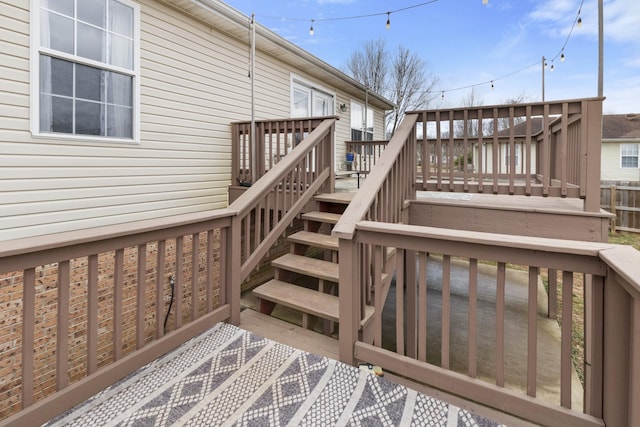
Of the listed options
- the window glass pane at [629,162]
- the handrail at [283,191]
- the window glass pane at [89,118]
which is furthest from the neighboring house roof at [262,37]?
the window glass pane at [629,162]

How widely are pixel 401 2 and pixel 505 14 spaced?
371 inches

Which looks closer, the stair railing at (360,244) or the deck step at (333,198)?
the stair railing at (360,244)

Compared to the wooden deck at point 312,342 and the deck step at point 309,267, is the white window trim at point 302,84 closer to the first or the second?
the deck step at point 309,267

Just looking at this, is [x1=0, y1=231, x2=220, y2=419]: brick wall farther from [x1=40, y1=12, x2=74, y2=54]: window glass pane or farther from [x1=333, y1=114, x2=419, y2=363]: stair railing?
[x1=40, y1=12, x2=74, y2=54]: window glass pane

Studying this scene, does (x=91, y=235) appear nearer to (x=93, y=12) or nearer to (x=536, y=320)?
(x=536, y=320)

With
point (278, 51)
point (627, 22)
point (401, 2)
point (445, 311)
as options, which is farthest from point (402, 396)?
point (627, 22)

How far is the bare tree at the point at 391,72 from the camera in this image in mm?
17703

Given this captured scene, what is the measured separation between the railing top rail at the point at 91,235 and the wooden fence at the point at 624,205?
13265 mm

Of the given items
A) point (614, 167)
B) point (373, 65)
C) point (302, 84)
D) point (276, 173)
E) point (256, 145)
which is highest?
point (373, 65)

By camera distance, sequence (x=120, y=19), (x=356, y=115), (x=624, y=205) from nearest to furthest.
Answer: (x=120, y=19)
(x=356, y=115)
(x=624, y=205)

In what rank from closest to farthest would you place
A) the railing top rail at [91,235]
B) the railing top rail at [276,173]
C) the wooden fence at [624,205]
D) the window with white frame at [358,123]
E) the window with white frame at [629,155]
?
the railing top rail at [91,235] → the railing top rail at [276,173] → the window with white frame at [358,123] → the wooden fence at [624,205] → the window with white frame at [629,155]

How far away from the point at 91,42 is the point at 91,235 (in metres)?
3.23

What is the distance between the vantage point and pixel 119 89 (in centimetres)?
411

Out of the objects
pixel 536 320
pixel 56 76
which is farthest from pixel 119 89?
pixel 536 320
